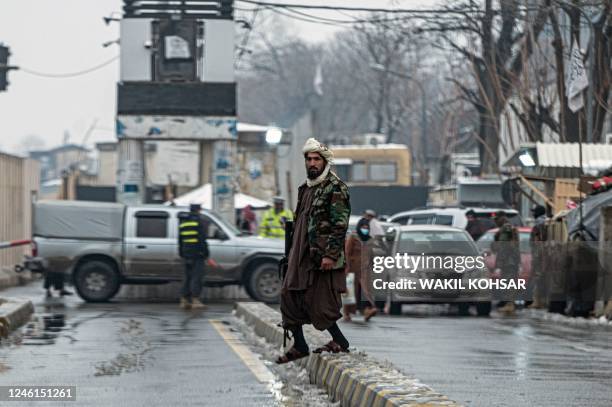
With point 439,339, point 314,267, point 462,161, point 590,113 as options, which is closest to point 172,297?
point 590,113

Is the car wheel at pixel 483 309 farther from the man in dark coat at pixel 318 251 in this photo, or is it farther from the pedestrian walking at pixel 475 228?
the man in dark coat at pixel 318 251

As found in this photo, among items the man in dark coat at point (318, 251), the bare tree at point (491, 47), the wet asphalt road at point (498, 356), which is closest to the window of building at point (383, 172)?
the bare tree at point (491, 47)

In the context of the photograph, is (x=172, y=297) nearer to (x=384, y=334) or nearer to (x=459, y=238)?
(x=459, y=238)

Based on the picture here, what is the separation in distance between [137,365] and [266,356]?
158 centimetres

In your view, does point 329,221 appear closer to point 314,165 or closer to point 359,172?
point 314,165

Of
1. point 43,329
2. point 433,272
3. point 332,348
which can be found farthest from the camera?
point 433,272

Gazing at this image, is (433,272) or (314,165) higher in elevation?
(314,165)

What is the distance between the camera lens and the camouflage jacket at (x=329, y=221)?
36.7 feet

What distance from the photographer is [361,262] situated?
21.9 metres

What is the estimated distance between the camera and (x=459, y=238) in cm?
2348

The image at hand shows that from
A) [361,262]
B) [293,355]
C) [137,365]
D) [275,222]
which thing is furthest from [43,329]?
[275,222]

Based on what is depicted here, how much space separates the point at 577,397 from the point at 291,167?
28408 mm

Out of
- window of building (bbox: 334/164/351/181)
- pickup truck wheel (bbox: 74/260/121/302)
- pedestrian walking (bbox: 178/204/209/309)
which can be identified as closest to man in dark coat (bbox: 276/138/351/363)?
pedestrian walking (bbox: 178/204/209/309)

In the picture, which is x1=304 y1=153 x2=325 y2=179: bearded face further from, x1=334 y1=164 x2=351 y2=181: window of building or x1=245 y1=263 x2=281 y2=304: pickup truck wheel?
x1=334 y1=164 x2=351 y2=181: window of building
